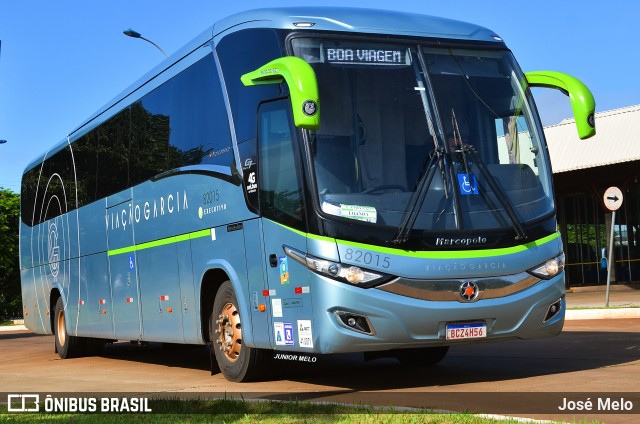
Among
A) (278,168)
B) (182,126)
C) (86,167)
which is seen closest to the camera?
(278,168)

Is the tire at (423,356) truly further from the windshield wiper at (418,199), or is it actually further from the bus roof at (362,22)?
the bus roof at (362,22)

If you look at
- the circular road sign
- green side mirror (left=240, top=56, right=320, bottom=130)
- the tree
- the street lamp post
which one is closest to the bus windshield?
green side mirror (left=240, top=56, right=320, bottom=130)

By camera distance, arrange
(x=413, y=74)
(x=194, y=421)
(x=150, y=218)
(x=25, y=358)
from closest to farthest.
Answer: (x=194, y=421), (x=413, y=74), (x=150, y=218), (x=25, y=358)

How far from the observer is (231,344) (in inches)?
468

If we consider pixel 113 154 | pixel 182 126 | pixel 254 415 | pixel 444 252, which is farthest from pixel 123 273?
pixel 254 415

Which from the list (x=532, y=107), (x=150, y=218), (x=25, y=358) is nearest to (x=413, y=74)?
(x=532, y=107)

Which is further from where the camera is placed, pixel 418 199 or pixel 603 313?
pixel 603 313

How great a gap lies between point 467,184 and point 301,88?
1962 millimetres

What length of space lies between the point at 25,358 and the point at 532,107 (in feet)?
43.7

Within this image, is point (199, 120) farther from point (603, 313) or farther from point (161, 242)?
point (603, 313)

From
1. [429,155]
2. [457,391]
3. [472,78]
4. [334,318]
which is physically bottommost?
[457,391]

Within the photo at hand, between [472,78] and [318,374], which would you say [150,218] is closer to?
[318,374]

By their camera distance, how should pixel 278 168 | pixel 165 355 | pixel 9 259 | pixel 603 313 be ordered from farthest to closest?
pixel 9 259
pixel 603 313
pixel 165 355
pixel 278 168

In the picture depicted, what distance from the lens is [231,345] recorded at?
1190cm
